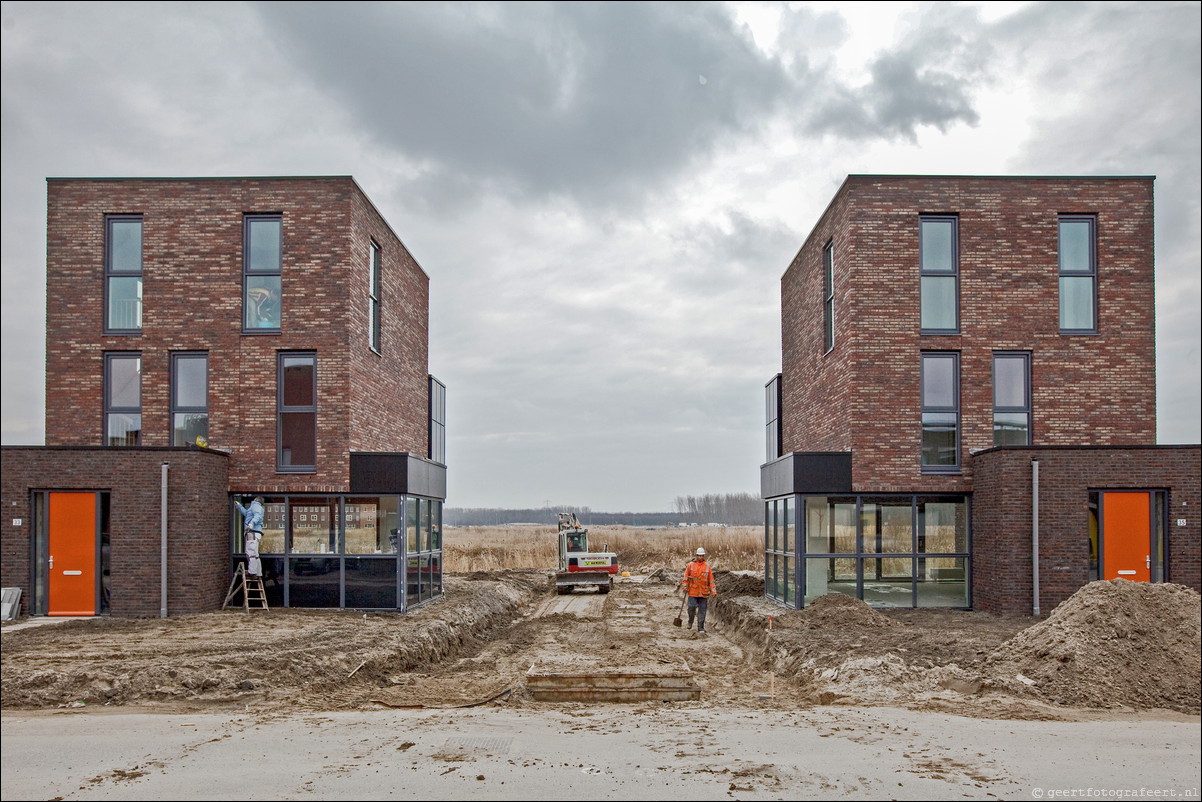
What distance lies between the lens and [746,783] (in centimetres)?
785

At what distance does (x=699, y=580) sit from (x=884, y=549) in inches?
152

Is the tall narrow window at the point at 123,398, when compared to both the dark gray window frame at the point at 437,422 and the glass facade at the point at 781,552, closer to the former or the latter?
the dark gray window frame at the point at 437,422

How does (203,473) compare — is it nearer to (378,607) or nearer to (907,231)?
(378,607)

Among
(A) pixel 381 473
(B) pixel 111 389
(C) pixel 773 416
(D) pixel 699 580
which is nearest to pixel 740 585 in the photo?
(C) pixel 773 416

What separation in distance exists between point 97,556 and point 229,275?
6.15 meters

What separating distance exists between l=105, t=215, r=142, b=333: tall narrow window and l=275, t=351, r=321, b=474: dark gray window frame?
322 cm

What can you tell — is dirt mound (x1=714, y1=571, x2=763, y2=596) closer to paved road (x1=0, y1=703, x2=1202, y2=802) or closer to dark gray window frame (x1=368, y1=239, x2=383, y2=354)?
dark gray window frame (x1=368, y1=239, x2=383, y2=354)

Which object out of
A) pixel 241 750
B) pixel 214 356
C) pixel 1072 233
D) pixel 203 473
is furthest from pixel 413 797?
pixel 1072 233

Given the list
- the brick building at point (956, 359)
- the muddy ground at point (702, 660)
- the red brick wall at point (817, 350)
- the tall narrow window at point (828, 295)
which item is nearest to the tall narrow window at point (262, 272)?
the muddy ground at point (702, 660)

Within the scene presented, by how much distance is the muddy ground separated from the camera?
11508mm

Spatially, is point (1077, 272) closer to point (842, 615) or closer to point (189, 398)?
point (842, 615)

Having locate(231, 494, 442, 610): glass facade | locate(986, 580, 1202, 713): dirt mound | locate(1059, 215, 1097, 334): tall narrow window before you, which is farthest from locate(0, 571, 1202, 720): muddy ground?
locate(1059, 215, 1097, 334): tall narrow window

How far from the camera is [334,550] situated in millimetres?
19234

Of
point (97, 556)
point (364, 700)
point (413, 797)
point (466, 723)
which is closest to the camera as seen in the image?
point (413, 797)
